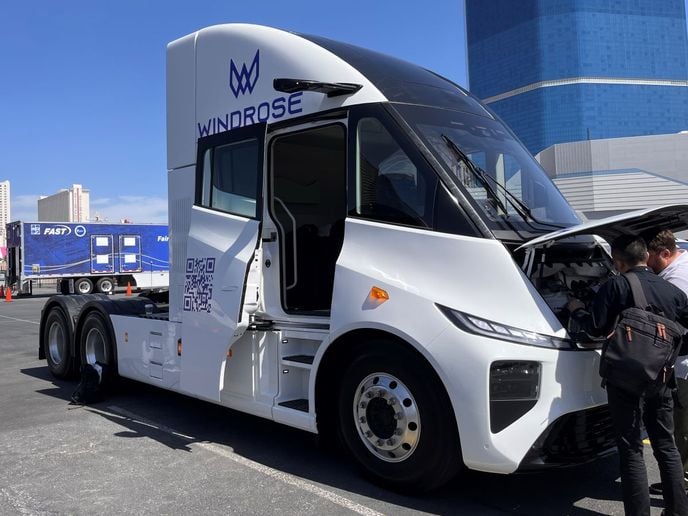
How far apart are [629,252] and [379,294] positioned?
4.88ft

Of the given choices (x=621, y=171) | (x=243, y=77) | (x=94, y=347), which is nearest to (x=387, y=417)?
(x=243, y=77)

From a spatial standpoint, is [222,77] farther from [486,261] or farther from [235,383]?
[486,261]

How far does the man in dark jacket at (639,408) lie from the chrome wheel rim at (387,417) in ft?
3.87

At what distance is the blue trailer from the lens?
26484 millimetres

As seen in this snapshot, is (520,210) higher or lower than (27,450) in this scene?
higher

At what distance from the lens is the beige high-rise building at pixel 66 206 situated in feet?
261

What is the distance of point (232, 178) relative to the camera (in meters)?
5.40

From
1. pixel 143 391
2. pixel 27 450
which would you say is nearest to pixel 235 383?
pixel 27 450

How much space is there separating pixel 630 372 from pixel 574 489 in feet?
4.61

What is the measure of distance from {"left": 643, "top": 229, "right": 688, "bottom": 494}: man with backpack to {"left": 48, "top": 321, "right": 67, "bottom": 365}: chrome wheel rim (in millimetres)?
7042

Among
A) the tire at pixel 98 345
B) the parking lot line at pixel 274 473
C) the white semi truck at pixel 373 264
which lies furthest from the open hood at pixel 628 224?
the tire at pixel 98 345

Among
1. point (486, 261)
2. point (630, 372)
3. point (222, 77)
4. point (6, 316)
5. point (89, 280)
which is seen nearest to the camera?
point (630, 372)

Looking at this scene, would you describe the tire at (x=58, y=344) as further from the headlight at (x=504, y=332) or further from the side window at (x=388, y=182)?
the headlight at (x=504, y=332)

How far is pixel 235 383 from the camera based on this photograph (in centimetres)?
521
